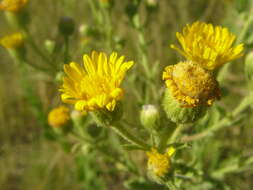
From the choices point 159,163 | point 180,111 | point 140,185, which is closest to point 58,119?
point 140,185

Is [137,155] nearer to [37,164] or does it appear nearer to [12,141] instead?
[37,164]

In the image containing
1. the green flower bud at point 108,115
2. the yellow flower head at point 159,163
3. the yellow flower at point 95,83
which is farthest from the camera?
the yellow flower head at point 159,163

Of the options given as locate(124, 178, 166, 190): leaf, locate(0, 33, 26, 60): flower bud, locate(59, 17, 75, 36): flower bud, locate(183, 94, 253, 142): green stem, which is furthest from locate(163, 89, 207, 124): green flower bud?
locate(0, 33, 26, 60): flower bud

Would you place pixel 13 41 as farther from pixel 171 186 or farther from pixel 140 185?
pixel 171 186

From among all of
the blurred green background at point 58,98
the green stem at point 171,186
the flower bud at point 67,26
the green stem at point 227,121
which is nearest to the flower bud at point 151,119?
the green stem at point 171,186

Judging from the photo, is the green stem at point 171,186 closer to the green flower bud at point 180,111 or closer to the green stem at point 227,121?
the green flower bud at point 180,111

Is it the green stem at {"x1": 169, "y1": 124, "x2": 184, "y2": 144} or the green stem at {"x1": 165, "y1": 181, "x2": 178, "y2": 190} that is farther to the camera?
the green stem at {"x1": 169, "y1": 124, "x2": 184, "y2": 144}

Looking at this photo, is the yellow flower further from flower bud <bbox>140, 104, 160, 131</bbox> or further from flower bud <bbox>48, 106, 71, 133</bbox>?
flower bud <bbox>48, 106, 71, 133</bbox>
